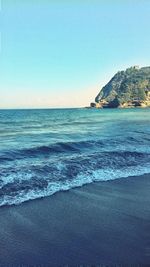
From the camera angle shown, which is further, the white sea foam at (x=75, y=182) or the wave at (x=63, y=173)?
the wave at (x=63, y=173)

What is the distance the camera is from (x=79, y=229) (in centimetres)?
683

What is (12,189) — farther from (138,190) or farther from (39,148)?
(39,148)

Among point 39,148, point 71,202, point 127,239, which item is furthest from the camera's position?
point 39,148

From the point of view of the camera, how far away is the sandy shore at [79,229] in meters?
5.67

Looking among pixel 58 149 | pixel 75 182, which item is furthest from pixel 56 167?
pixel 58 149

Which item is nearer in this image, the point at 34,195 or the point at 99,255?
the point at 99,255

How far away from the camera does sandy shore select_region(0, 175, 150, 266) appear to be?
567 centimetres

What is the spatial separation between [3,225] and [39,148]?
34.7 feet

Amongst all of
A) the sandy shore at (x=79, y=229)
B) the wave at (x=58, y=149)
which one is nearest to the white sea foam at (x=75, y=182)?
the sandy shore at (x=79, y=229)

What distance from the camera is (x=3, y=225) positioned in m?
6.98

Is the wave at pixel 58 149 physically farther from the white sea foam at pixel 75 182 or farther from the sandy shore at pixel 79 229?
the sandy shore at pixel 79 229

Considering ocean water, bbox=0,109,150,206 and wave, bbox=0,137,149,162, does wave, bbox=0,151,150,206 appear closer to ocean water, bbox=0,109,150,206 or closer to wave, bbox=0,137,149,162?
ocean water, bbox=0,109,150,206

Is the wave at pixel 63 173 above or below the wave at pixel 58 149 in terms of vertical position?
below

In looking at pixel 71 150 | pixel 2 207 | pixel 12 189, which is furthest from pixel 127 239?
pixel 71 150
